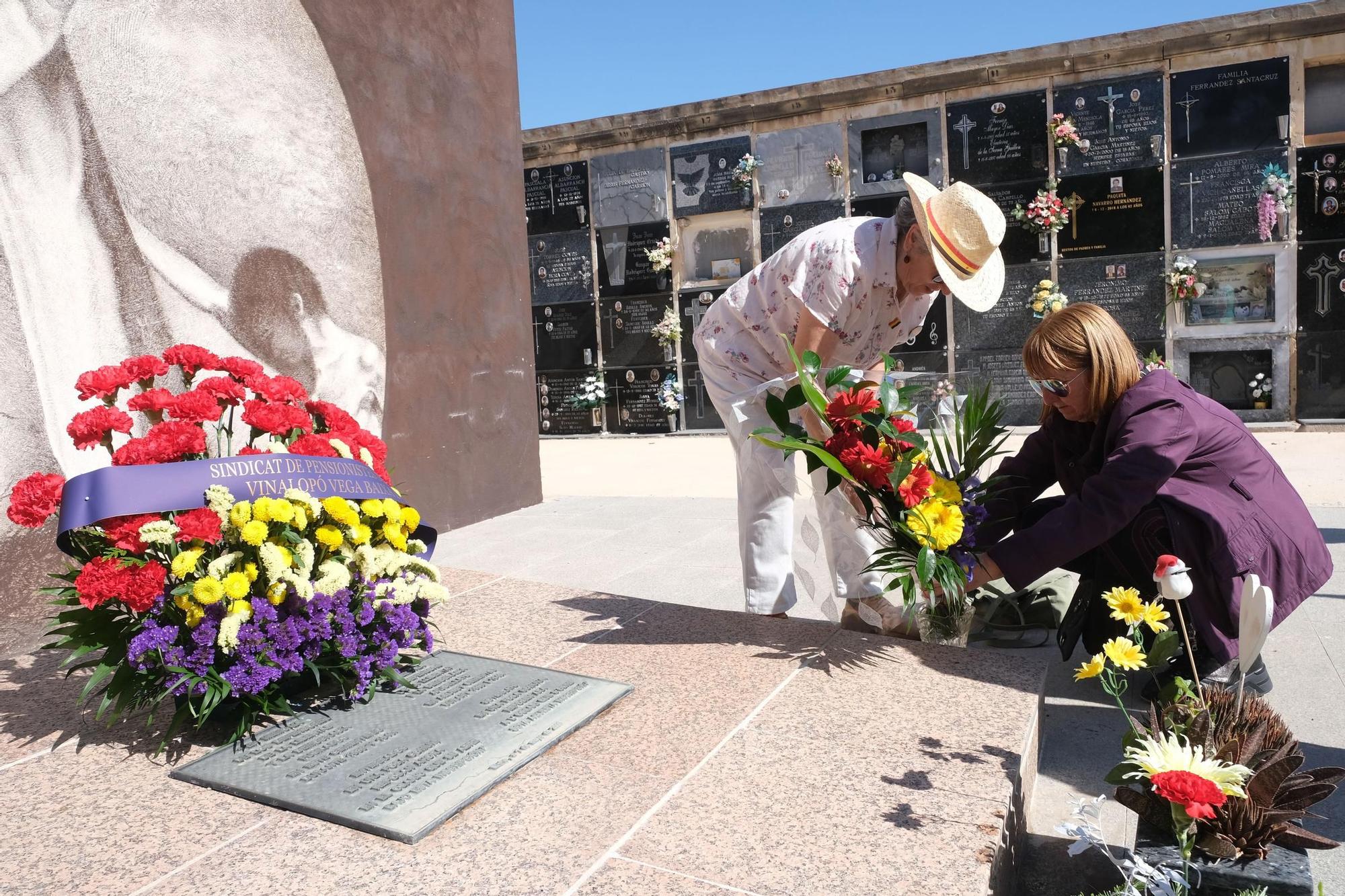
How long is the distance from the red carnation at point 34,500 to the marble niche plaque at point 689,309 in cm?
929

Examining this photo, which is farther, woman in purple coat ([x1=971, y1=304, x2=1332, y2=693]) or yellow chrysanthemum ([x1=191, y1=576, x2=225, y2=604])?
woman in purple coat ([x1=971, y1=304, x2=1332, y2=693])

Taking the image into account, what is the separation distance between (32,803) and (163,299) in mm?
2294

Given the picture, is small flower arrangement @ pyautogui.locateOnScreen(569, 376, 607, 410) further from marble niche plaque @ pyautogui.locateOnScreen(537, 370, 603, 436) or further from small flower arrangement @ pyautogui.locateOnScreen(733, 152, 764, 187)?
small flower arrangement @ pyautogui.locateOnScreen(733, 152, 764, 187)

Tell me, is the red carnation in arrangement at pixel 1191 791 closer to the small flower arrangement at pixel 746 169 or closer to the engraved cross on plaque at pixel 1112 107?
the engraved cross on plaque at pixel 1112 107

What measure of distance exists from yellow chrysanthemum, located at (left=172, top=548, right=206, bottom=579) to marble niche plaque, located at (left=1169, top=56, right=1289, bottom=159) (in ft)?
32.1

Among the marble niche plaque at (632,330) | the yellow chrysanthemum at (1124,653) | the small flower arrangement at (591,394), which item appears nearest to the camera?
the yellow chrysanthemum at (1124,653)

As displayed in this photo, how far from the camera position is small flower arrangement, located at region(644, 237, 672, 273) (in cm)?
1115

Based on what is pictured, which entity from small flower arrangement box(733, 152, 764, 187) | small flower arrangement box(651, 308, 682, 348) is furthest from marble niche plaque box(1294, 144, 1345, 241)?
small flower arrangement box(651, 308, 682, 348)

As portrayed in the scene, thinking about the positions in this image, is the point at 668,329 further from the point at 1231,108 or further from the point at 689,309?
the point at 1231,108

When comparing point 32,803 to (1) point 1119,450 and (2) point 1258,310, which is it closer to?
(1) point 1119,450

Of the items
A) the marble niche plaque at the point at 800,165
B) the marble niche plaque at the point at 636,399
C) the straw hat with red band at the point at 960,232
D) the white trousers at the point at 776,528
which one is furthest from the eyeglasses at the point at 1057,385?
the marble niche plaque at the point at 636,399

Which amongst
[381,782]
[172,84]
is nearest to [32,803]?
[381,782]

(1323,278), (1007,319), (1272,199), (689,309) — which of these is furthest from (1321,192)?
(689,309)

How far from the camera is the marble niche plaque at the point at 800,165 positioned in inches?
409
